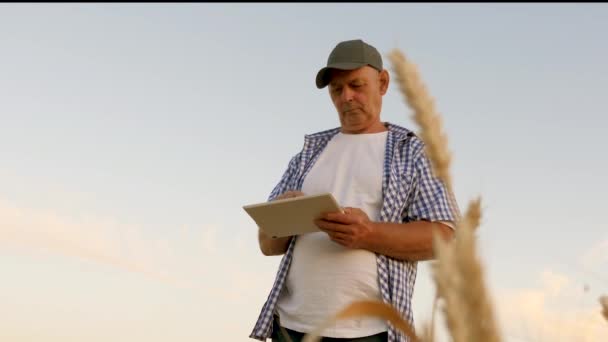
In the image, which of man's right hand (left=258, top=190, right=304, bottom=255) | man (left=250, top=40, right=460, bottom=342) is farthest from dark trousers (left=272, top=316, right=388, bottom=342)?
man's right hand (left=258, top=190, right=304, bottom=255)

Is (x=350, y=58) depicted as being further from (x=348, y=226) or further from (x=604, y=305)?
(x=604, y=305)

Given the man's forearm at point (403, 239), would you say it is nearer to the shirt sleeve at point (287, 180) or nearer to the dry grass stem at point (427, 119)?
the shirt sleeve at point (287, 180)

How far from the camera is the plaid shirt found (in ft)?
7.43

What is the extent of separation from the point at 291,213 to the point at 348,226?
0.18 metres

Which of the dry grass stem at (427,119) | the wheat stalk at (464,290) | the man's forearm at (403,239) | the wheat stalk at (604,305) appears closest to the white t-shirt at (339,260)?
the man's forearm at (403,239)

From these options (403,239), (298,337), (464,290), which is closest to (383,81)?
(403,239)

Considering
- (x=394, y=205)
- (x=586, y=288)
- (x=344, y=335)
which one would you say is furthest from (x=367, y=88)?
(x=586, y=288)

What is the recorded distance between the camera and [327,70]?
2.54 m

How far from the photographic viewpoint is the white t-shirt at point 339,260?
7.31 ft

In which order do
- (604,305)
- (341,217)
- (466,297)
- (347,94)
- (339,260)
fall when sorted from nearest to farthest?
(466,297) → (604,305) → (341,217) → (339,260) → (347,94)

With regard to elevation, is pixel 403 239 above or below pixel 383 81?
below

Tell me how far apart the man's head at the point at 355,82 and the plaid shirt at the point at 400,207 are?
0.13 meters

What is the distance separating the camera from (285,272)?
2.46 meters

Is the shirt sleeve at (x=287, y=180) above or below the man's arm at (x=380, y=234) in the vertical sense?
above
